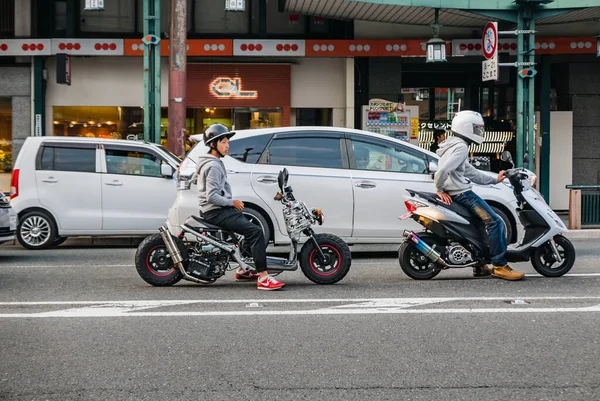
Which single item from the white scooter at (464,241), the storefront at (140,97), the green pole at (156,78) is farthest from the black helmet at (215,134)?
the storefront at (140,97)

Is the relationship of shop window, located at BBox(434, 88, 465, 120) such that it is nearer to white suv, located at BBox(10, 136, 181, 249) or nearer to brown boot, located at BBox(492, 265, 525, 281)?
white suv, located at BBox(10, 136, 181, 249)

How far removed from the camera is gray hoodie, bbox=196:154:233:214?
29.4 ft

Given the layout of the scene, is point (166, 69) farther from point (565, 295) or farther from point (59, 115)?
point (565, 295)

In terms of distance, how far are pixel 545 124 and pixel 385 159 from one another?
10.3 m

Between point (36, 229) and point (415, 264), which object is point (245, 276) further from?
point (36, 229)

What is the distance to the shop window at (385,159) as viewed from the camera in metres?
11.9

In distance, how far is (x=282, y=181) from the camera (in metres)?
9.23

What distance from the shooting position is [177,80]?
17.3 metres

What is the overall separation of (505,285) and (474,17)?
1126 cm

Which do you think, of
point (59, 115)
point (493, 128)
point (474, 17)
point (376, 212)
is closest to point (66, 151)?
point (376, 212)

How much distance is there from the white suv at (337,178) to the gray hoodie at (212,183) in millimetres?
2552

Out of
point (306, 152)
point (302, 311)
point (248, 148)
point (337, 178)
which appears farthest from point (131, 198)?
point (302, 311)

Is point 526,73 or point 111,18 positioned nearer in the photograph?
point 526,73

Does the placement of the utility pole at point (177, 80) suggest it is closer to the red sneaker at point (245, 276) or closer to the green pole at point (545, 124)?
the red sneaker at point (245, 276)
